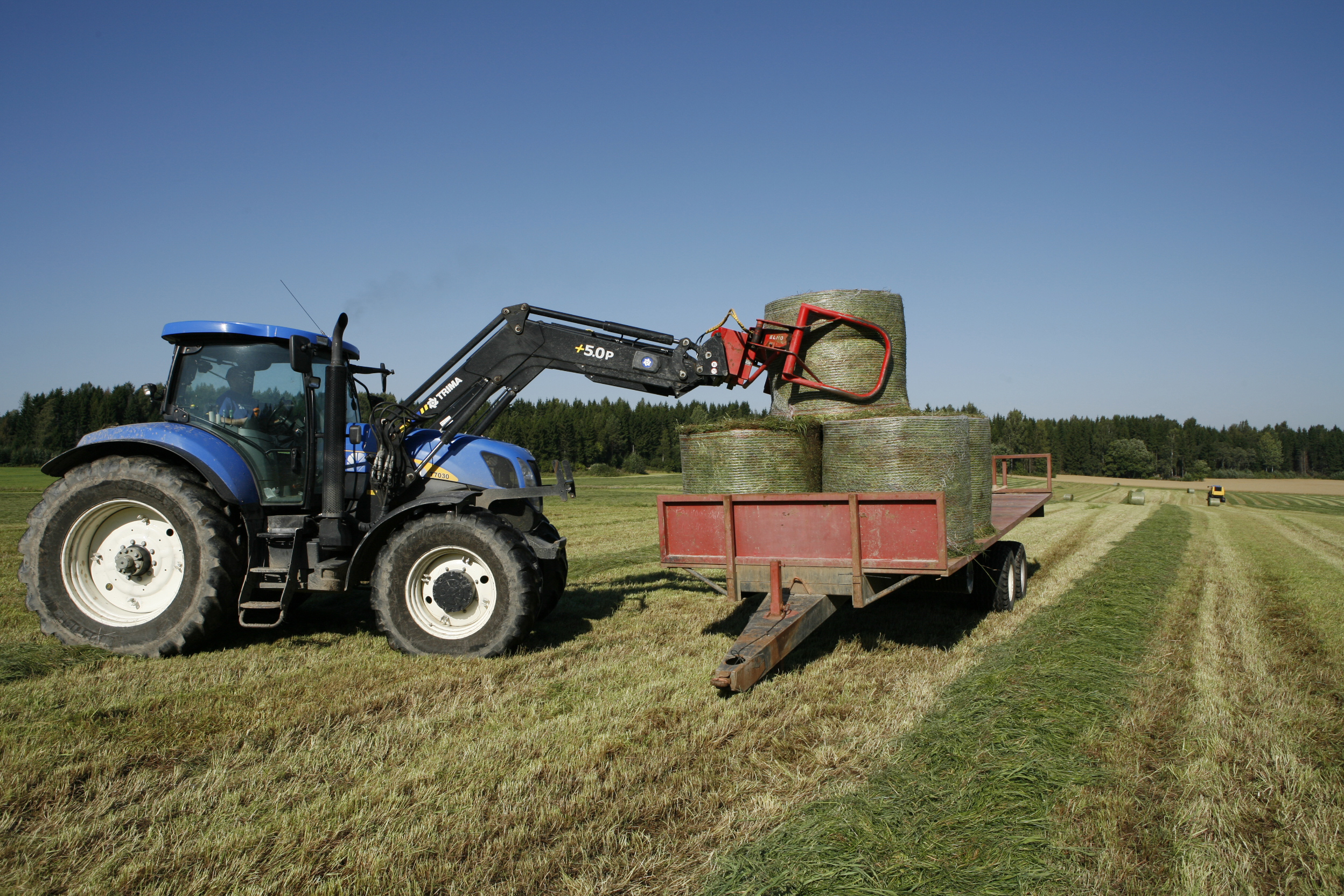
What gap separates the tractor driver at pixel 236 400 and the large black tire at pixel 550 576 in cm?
243

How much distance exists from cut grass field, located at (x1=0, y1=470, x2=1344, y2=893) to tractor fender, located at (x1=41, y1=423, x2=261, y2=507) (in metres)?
1.21

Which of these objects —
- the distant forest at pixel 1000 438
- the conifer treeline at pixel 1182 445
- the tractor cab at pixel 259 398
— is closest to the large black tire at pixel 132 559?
the tractor cab at pixel 259 398

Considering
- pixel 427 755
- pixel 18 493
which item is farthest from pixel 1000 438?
pixel 427 755

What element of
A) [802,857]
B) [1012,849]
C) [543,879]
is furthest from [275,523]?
[1012,849]

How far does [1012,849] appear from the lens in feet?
9.70

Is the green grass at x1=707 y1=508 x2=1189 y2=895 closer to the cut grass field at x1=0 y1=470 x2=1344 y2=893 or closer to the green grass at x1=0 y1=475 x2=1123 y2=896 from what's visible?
the cut grass field at x1=0 y1=470 x2=1344 y2=893

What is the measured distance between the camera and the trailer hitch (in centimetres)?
653

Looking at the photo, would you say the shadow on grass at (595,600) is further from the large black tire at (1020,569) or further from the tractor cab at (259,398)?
the large black tire at (1020,569)

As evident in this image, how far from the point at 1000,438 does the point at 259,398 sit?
246 feet

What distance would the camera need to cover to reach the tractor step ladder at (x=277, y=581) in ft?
18.9

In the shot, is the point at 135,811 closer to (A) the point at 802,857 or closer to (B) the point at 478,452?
(A) the point at 802,857

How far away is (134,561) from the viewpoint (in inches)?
230

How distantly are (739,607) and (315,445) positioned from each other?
4.05 meters

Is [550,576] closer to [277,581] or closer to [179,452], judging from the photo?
[277,581]
